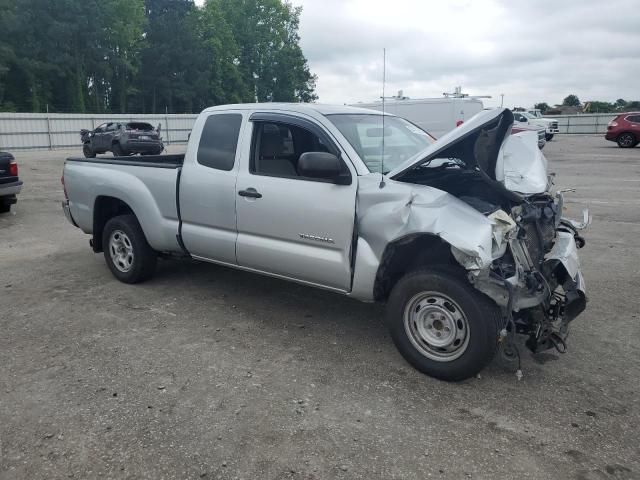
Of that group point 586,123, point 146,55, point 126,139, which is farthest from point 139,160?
point 146,55

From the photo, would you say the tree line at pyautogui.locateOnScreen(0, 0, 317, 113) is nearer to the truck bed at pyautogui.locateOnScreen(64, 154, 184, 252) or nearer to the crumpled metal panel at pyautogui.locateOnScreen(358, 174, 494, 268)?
the truck bed at pyautogui.locateOnScreen(64, 154, 184, 252)

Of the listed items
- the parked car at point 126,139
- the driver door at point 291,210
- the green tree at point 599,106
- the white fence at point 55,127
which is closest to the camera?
the driver door at point 291,210

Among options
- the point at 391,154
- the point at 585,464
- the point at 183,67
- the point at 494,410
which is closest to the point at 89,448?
the point at 494,410

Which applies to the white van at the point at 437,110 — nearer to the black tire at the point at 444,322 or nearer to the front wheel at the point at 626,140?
the front wheel at the point at 626,140

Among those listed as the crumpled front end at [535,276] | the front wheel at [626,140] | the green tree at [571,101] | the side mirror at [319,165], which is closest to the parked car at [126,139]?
the side mirror at [319,165]

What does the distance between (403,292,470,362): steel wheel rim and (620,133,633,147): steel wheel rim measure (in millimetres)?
26895

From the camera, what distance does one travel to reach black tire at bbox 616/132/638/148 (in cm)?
2595

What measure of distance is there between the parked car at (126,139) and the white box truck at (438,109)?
9499 mm

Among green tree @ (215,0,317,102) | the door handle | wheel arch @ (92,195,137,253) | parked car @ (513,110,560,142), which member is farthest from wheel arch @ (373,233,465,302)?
green tree @ (215,0,317,102)

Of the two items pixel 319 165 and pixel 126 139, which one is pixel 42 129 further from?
pixel 319 165

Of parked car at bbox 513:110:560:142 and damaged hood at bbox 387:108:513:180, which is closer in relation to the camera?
damaged hood at bbox 387:108:513:180

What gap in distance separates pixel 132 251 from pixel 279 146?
2.06 m

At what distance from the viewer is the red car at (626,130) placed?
84.3 feet

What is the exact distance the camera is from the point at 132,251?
570cm
